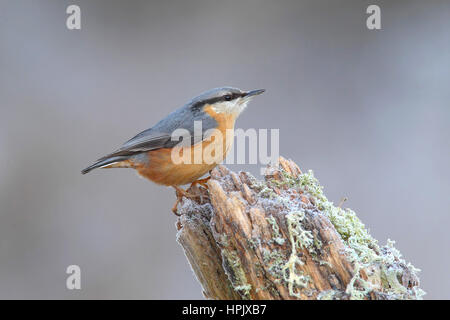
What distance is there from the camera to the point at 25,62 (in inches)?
303

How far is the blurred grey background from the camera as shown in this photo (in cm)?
651

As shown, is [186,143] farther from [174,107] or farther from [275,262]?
[174,107]

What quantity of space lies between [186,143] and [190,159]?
0.65 ft

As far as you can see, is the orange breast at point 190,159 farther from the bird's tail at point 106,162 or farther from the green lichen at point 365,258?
the green lichen at point 365,258

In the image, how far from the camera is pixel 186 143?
409 cm

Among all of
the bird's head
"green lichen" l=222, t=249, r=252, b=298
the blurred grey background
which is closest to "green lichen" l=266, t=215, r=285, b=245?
"green lichen" l=222, t=249, r=252, b=298

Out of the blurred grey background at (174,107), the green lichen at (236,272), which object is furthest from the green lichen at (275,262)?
the blurred grey background at (174,107)

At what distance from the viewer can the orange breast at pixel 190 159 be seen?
3.93m

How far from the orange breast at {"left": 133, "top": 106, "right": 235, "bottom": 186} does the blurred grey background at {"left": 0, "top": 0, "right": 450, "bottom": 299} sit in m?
2.44

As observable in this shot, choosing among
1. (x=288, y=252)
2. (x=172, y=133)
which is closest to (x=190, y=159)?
(x=172, y=133)

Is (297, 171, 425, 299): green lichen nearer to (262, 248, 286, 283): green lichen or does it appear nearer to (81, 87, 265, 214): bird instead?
(262, 248, 286, 283): green lichen

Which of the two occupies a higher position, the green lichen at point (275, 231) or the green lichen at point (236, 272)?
the green lichen at point (275, 231)
